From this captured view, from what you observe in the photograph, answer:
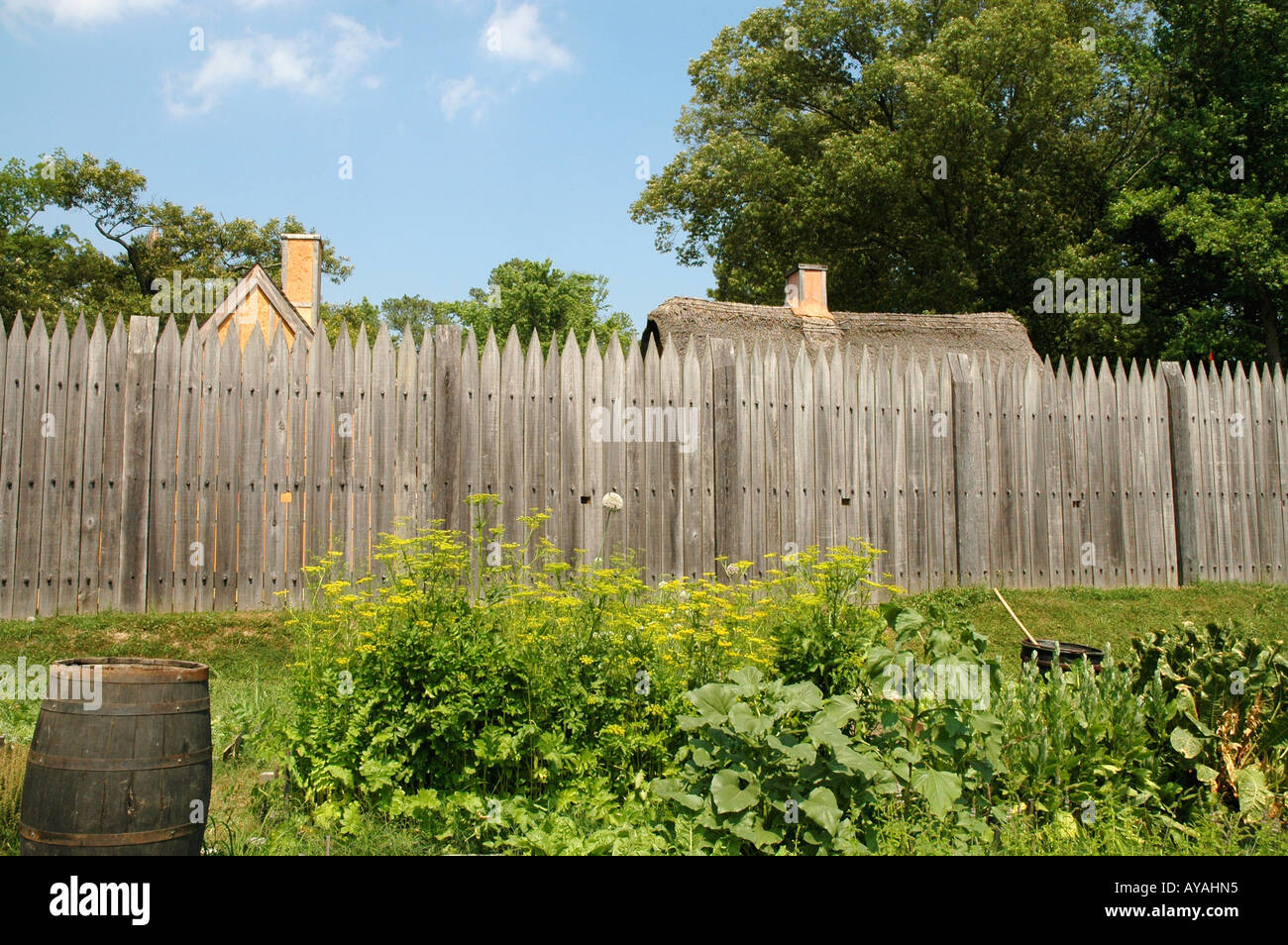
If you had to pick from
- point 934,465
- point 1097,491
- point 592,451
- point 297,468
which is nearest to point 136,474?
point 297,468

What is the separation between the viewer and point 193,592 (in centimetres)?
704

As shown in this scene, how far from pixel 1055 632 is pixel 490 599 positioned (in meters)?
5.68

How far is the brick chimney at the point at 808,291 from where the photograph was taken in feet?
49.3

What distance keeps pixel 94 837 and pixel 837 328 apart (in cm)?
1312

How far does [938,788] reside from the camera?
10.4 ft

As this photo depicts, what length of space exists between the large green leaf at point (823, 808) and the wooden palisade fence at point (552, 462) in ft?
10.5

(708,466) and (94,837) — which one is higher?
(708,466)

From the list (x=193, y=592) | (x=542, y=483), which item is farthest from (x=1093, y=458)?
(x=193, y=592)

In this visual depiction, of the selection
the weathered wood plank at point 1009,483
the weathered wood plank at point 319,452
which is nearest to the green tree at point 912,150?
the weathered wood plank at point 1009,483

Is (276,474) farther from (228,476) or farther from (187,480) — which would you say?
(187,480)

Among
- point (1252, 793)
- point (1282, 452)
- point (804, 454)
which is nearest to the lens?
Result: point (1252, 793)

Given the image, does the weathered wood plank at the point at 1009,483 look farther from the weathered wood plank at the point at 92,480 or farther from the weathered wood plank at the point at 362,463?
the weathered wood plank at the point at 92,480

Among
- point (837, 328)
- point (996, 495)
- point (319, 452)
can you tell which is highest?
point (837, 328)

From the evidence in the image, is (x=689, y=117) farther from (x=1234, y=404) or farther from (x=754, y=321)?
(x=1234, y=404)
